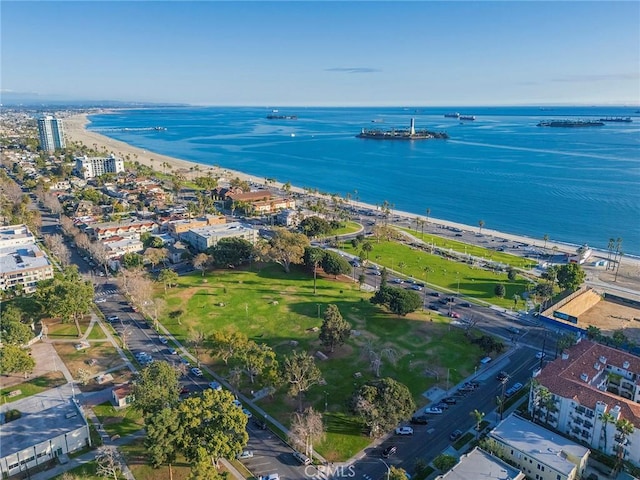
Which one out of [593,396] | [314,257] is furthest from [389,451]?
[314,257]

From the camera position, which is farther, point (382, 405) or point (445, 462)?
point (382, 405)

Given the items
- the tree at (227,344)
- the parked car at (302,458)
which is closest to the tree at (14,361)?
the tree at (227,344)

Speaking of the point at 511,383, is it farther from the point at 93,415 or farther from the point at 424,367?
the point at 93,415

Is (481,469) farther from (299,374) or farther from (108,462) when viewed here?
(108,462)

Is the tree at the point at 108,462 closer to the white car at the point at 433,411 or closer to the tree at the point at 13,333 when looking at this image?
the tree at the point at 13,333

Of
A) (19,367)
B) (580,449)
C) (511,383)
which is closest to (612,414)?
(580,449)

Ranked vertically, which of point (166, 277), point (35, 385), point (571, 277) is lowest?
point (35, 385)
